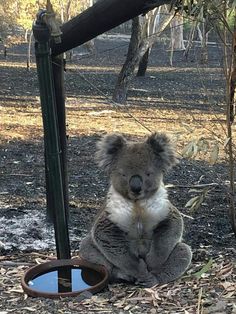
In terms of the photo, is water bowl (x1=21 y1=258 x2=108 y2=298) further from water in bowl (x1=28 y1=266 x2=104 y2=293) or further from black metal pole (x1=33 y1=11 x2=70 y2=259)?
black metal pole (x1=33 y1=11 x2=70 y2=259)

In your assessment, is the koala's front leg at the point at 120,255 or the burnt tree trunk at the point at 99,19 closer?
the burnt tree trunk at the point at 99,19

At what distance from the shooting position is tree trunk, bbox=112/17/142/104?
11367mm

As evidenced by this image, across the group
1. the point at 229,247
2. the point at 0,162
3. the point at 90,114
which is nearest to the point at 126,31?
the point at 90,114

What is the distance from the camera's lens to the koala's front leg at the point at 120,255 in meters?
3.14

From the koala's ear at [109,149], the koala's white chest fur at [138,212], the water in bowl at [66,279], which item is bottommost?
the water in bowl at [66,279]

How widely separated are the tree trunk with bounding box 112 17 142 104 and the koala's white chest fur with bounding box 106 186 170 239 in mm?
8121

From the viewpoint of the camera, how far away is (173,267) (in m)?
3.18

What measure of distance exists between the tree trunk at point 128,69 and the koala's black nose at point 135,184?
8219 mm

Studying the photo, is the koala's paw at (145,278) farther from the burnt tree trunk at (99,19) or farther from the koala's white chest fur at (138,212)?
the burnt tree trunk at (99,19)

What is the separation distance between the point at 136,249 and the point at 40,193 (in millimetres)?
2225

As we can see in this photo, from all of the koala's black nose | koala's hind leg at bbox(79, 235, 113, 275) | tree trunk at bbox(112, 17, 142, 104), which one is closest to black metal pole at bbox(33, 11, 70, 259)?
koala's hind leg at bbox(79, 235, 113, 275)

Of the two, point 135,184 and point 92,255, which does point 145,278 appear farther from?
point 135,184

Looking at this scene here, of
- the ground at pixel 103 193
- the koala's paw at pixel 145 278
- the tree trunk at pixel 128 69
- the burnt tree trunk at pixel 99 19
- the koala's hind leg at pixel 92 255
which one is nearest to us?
the ground at pixel 103 193

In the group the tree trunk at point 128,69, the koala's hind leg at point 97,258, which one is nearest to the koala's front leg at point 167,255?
the koala's hind leg at point 97,258
